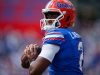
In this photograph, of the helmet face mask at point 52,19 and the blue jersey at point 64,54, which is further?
the helmet face mask at point 52,19

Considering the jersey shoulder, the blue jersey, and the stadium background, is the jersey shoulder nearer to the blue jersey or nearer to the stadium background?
the blue jersey

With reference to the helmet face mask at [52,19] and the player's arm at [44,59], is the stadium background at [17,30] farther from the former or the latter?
the player's arm at [44,59]

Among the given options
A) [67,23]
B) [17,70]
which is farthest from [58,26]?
[17,70]

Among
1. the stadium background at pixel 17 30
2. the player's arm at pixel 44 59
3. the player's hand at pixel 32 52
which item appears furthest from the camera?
the stadium background at pixel 17 30

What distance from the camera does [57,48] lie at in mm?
4422

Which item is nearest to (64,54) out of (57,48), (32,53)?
(57,48)

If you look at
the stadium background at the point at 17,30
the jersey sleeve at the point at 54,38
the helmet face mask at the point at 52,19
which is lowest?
the stadium background at the point at 17,30

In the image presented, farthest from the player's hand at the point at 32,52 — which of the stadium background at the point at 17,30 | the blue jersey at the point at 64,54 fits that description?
the stadium background at the point at 17,30

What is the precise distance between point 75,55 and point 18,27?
5109 mm

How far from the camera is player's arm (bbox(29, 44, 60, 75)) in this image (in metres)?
4.38

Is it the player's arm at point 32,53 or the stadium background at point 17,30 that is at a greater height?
the player's arm at point 32,53

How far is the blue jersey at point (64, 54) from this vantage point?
4.46 m

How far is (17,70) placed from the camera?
374 inches

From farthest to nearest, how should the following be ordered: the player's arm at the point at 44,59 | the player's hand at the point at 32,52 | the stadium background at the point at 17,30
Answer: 1. the stadium background at the point at 17,30
2. the player's hand at the point at 32,52
3. the player's arm at the point at 44,59
